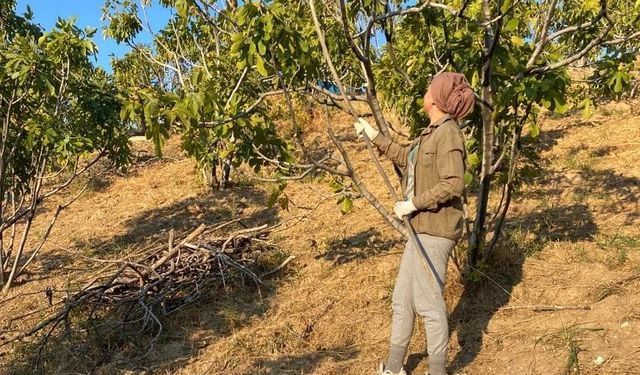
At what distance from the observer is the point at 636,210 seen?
5086 mm

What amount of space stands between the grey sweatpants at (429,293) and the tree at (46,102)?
11.3 ft

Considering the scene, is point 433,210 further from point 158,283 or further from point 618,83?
point 158,283

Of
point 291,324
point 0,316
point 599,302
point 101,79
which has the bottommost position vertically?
point 599,302

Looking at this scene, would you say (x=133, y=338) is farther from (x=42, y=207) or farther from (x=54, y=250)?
(x=42, y=207)

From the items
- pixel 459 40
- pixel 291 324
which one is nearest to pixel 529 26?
pixel 459 40

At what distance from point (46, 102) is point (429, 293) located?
450cm

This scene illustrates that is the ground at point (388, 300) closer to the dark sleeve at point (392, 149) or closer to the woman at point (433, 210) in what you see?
the woman at point (433, 210)

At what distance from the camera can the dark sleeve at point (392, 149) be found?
3.06 m

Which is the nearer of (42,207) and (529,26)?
(529,26)

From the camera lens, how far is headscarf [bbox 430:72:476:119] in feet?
8.63

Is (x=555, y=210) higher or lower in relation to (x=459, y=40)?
lower

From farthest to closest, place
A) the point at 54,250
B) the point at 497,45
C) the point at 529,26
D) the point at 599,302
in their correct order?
the point at 54,250 < the point at 529,26 < the point at 599,302 < the point at 497,45

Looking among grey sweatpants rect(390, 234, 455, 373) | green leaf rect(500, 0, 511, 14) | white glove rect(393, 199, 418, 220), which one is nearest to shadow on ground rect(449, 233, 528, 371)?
grey sweatpants rect(390, 234, 455, 373)

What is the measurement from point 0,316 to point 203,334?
2.20 metres
